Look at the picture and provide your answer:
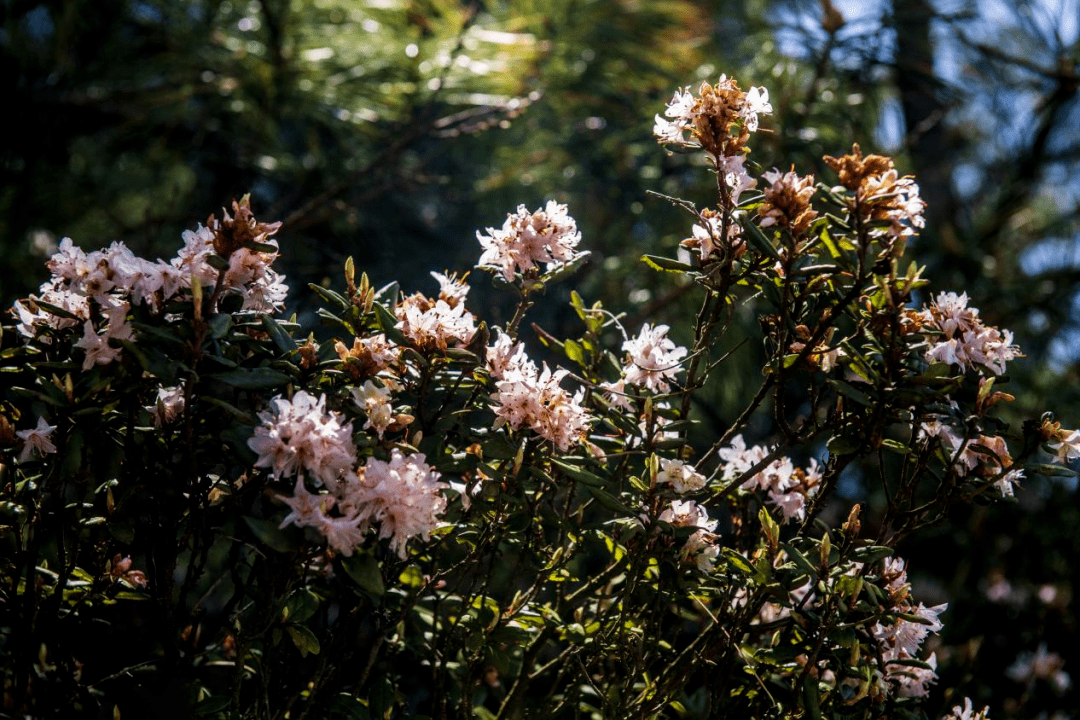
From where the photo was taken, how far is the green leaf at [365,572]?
2.68 ft

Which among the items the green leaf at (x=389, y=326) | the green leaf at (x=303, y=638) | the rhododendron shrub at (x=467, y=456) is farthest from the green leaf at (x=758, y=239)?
the green leaf at (x=303, y=638)

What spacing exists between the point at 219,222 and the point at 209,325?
105 mm

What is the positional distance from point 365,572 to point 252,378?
0.21 meters

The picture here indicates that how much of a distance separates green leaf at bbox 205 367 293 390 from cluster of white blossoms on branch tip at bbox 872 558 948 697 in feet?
2.19

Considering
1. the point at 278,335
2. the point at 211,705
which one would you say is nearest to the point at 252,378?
the point at 278,335

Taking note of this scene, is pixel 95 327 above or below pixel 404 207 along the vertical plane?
below

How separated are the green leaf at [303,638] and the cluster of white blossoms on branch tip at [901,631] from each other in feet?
1.96

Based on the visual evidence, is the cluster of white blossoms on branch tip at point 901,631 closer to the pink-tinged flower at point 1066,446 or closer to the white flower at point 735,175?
the pink-tinged flower at point 1066,446

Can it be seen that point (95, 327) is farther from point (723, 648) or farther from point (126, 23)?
point (126, 23)

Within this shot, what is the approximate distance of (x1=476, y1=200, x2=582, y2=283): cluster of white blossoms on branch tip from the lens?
1058 mm

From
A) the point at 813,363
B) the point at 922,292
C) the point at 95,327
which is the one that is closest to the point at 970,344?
the point at 813,363

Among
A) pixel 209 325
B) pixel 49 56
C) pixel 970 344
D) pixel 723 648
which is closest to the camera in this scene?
pixel 209 325

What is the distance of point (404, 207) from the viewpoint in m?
3.52

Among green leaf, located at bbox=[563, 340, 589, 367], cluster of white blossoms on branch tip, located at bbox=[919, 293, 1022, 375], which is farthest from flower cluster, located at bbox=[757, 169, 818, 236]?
green leaf, located at bbox=[563, 340, 589, 367]
